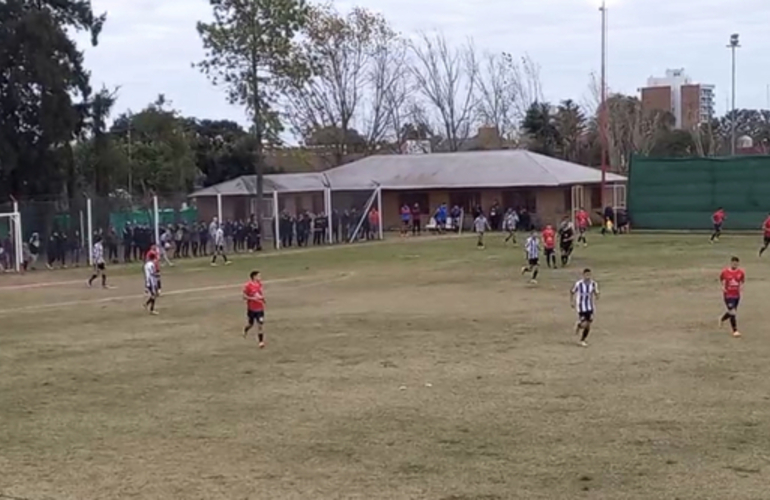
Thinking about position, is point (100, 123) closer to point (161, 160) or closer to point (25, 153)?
point (25, 153)

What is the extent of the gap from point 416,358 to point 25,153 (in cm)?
3576

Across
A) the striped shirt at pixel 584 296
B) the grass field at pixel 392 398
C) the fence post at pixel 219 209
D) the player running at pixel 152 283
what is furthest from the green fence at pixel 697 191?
the striped shirt at pixel 584 296

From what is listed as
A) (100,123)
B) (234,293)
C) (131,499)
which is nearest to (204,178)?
(100,123)

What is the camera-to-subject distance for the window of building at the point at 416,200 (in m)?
64.6

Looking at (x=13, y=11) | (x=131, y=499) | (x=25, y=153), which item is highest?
(x=13, y=11)

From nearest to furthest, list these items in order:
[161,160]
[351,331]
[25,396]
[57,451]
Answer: [57,451] → [25,396] → [351,331] → [161,160]

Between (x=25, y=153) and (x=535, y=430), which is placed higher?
(x=25, y=153)

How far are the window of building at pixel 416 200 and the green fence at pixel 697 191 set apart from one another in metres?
11.7

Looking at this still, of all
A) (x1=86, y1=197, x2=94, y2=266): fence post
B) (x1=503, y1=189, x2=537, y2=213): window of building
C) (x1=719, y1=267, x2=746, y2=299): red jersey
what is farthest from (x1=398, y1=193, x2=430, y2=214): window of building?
(x1=719, y1=267, x2=746, y2=299): red jersey

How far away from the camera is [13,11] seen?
5044cm

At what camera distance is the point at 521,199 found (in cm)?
6216

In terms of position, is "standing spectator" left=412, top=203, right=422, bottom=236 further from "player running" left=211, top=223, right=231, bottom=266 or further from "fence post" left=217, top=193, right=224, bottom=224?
"player running" left=211, top=223, right=231, bottom=266

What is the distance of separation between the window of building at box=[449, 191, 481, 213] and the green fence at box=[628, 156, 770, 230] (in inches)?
340

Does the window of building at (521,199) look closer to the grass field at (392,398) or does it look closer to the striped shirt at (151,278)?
the grass field at (392,398)
